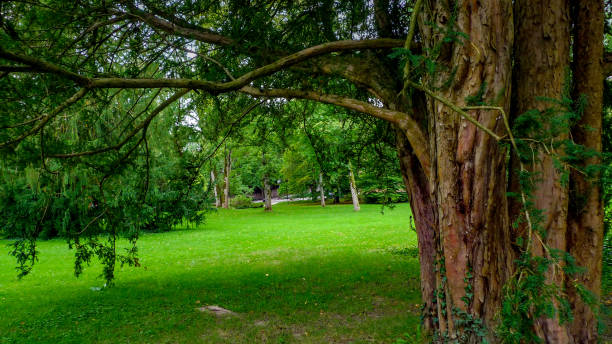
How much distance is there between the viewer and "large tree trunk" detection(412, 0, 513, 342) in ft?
11.6

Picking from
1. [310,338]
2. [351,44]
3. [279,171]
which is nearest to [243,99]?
[351,44]

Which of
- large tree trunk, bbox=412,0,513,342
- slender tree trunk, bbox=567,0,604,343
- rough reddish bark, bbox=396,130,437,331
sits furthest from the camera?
rough reddish bark, bbox=396,130,437,331

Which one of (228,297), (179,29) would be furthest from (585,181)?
(228,297)

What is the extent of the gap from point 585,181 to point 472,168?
1596 mm

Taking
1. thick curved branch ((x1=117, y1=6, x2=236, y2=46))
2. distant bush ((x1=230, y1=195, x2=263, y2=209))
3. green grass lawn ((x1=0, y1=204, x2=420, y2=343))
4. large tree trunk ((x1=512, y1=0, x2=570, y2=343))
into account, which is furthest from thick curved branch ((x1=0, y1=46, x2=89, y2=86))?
distant bush ((x1=230, y1=195, x2=263, y2=209))

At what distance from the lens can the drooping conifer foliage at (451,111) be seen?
8.95 ft

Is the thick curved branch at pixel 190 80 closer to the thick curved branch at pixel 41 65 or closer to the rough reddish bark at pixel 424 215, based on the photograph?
the thick curved branch at pixel 41 65

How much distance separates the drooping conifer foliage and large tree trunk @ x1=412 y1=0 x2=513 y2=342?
0.01m

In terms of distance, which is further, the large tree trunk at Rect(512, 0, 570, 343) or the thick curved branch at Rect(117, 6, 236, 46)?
the thick curved branch at Rect(117, 6, 236, 46)

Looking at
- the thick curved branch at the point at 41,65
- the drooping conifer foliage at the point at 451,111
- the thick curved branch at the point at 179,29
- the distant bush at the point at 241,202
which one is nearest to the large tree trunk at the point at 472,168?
the drooping conifer foliage at the point at 451,111

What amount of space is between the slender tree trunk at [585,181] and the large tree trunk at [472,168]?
42.3 inches

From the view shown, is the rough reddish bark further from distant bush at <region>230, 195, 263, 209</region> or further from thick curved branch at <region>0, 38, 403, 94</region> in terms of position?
distant bush at <region>230, 195, 263, 209</region>

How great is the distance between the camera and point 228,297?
27.1 feet

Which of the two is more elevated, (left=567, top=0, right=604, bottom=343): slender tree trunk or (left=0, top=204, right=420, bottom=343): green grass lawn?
(left=567, top=0, right=604, bottom=343): slender tree trunk
